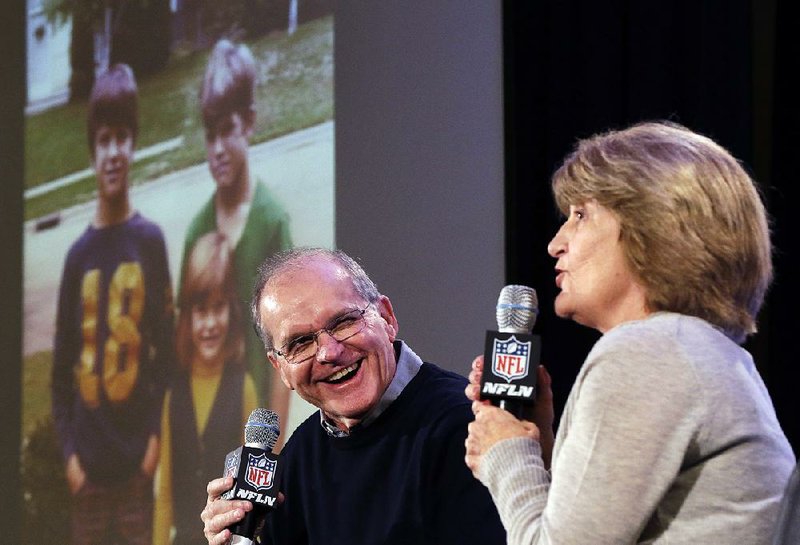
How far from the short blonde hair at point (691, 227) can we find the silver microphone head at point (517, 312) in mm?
189

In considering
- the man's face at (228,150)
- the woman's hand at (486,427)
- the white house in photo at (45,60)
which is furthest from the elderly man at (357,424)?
the white house in photo at (45,60)

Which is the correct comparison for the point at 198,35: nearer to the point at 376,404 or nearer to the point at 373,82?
the point at 373,82

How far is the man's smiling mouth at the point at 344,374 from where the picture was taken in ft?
6.97

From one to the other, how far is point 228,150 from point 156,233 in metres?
0.42

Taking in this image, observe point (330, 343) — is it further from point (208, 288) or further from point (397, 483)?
point (208, 288)

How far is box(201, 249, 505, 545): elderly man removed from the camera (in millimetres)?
2000

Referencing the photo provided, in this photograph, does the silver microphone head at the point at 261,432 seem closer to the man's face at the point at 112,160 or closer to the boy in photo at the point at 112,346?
the boy in photo at the point at 112,346

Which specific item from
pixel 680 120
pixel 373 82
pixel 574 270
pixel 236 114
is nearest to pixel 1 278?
pixel 236 114

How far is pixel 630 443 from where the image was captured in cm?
130

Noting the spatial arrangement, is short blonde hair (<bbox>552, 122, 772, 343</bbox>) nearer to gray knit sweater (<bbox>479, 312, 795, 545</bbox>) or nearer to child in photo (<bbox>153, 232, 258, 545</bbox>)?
gray knit sweater (<bbox>479, 312, 795, 545</bbox>)

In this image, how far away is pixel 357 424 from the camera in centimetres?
216

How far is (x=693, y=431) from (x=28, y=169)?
3588 mm

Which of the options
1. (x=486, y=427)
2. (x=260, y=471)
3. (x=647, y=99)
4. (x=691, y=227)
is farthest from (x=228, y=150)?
(x=691, y=227)

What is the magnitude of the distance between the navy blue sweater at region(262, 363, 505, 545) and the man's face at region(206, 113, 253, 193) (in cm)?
189
